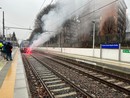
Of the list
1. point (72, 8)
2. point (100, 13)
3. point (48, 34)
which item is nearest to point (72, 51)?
point (72, 8)

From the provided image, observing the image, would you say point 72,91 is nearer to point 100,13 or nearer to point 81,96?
point 81,96

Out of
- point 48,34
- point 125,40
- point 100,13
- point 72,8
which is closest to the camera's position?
point 125,40

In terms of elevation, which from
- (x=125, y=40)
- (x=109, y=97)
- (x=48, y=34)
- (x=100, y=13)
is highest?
(x=100, y=13)

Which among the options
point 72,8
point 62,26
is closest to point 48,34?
point 62,26

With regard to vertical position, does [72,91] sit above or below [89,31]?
below

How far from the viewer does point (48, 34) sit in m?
42.7

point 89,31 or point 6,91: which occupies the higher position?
point 89,31

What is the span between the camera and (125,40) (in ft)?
62.0

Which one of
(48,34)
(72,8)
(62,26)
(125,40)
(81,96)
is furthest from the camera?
(48,34)

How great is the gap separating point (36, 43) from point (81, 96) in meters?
45.5

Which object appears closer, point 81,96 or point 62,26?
point 81,96

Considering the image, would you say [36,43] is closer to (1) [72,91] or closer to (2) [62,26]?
(2) [62,26]

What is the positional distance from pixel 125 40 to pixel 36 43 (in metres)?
35.6

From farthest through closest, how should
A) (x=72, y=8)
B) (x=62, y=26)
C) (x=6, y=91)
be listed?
(x=62, y=26) → (x=72, y=8) → (x=6, y=91)
